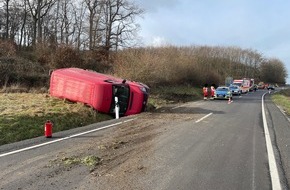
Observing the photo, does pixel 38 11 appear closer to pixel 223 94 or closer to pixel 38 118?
pixel 223 94

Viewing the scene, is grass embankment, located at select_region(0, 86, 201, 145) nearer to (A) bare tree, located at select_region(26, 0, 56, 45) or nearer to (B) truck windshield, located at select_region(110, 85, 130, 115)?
(B) truck windshield, located at select_region(110, 85, 130, 115)

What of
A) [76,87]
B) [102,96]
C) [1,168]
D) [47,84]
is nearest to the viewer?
→ [1,168]

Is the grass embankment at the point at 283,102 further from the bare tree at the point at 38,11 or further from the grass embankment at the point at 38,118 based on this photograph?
the bare tree at the point at 38,11

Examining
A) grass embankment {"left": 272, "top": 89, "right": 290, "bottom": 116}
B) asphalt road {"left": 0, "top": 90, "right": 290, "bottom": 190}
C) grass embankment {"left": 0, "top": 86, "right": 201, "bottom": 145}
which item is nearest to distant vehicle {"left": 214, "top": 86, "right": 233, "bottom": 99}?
grass embankment {"left": 272, "top": 89, "right": 290, "bottom": 116}

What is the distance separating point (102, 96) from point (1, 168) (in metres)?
10.9

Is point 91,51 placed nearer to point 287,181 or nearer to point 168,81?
point 168,81

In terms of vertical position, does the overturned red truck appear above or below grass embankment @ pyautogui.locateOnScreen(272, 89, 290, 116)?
above

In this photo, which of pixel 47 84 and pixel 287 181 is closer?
pixel 287 181

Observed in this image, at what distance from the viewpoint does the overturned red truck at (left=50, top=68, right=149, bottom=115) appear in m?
18.2

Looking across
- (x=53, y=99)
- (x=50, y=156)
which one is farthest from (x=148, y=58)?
(x=50, y=156)

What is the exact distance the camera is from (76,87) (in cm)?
1942

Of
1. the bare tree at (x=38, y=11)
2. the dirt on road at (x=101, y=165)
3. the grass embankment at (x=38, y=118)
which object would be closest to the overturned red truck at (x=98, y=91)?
the grass embankment at (x=38, y=118)

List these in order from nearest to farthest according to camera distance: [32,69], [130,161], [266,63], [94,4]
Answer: [130,161] < [32,69] < [94,4] < [266,63]

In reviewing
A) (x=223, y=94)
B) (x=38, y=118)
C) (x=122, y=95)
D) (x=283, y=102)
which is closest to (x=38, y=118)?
(x=38, y=118)
